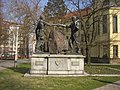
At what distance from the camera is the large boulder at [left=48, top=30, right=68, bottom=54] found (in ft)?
68.5

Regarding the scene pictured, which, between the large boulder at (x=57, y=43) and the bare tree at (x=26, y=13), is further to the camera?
the bare tree at (x=26, y=13)

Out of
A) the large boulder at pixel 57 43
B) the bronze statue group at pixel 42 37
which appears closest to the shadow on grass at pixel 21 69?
the bronze statue group at pixel 42 37

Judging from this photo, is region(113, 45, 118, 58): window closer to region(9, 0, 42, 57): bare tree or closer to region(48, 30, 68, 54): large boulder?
region(9, 0, 42, 57): bare tree

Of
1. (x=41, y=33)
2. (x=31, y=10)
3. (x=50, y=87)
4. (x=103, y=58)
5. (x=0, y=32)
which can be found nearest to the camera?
(x=50, y=87)

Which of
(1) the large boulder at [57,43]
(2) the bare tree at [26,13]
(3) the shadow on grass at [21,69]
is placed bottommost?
(3) the shadow on grass at [21,69]

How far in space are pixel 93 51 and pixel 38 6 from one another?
17.8 metres

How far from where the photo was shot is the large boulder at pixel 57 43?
822 inches

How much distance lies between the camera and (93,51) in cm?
5416

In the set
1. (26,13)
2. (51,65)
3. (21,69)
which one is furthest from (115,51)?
(51,65)

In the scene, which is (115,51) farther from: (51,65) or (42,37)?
(51,65)

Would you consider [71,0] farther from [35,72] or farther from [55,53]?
[35,72]

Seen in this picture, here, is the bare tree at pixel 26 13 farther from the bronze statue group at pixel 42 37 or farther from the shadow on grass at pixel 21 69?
the bronze statue group at pixel 42 37

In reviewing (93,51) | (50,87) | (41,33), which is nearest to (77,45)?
(41,33)

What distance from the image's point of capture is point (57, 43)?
21172 mm
